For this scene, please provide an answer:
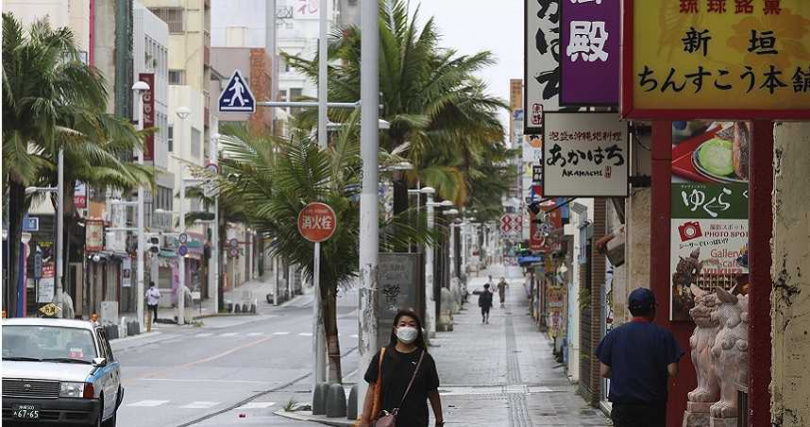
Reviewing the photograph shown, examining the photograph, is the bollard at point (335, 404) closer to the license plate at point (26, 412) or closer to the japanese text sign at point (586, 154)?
the license plate at point (26, 412)

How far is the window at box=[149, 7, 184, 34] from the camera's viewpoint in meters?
104

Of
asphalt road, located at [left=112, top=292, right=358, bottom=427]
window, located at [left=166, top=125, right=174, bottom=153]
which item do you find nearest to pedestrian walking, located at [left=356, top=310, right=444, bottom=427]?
asphalt road, located at [left=112, top=292, right=358, bottom=427]

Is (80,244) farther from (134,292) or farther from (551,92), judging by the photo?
(551,92)

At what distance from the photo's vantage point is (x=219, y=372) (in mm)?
39375

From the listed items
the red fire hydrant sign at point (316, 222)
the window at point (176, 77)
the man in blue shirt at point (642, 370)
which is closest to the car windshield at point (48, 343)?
the red fire hydrant sign at point (316, 222)

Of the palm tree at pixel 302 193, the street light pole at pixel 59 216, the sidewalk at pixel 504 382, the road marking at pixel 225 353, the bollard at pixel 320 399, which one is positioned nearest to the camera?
the sidewalk at pixel 504 382

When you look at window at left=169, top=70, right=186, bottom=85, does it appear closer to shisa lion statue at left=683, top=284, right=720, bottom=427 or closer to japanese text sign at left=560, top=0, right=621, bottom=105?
japanese text sign at left=560, top=0, right=621, bottom=105

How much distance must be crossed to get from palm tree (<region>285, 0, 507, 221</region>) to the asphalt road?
550cm

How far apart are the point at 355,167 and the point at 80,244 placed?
1798 inches

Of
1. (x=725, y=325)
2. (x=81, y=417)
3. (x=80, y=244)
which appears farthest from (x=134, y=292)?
(x=725, y=325)

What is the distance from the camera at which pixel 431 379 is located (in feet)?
39.9

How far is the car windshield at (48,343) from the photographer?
66.1 feet

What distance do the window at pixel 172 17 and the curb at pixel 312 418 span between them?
78.7m

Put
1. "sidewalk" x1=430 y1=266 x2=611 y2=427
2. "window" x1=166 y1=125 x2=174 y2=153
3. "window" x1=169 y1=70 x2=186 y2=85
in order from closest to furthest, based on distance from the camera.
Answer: "sidewalk" x1=430 y1=266 x2=611 y2=427
"window" x1=166 y1=125 x2=174 y2=153
"window" x1=169 y1=70 x2=186 y2=85
